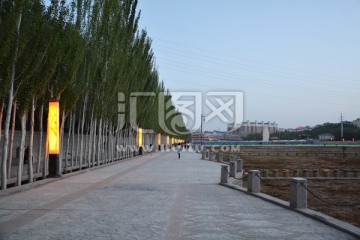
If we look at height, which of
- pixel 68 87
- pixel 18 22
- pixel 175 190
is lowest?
pixel 175 190

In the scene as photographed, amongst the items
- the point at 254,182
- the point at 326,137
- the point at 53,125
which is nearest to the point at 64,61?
the point at 53,125

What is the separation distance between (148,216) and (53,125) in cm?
897

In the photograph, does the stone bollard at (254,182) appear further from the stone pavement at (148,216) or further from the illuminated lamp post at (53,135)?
the illuminated lamp post at (53,135)

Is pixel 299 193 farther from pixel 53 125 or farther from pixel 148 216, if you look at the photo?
pixel 53 125

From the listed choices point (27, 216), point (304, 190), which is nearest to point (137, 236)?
point (27, 216)

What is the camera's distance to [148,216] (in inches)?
331

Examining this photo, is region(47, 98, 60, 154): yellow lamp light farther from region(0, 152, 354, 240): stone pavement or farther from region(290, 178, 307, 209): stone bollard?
region(290, 178, 307, 209): stone bollard

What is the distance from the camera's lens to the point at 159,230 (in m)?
→ 7.05

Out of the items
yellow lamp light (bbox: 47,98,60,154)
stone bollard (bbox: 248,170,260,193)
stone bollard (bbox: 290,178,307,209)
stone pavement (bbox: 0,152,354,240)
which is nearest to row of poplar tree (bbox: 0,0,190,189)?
yellow lamp light (bbox: 47,98,60,154)

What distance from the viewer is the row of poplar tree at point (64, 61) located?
478 inches

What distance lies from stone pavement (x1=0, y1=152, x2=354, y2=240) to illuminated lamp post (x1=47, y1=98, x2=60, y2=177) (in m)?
3.42

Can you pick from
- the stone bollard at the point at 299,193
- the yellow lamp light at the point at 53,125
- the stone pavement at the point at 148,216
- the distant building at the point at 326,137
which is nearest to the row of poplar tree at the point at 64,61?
the yellow lamp light at the point at 53,125

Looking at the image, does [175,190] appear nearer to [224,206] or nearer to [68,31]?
[224,206]

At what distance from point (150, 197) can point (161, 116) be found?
40.2m
